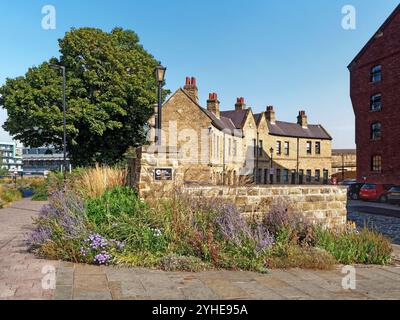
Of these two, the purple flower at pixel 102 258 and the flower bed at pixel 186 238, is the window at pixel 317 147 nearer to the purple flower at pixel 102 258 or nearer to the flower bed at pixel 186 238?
the flower bed at pixel 186 238

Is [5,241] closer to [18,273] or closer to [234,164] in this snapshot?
[18,273]

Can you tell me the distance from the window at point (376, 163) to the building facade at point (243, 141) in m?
10.4

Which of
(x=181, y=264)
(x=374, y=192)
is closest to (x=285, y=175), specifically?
(x=374, y=192)

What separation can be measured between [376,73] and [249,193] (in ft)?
88.1

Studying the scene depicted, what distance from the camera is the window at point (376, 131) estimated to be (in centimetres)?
3080

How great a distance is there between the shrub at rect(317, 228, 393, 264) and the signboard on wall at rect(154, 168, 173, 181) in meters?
3.80

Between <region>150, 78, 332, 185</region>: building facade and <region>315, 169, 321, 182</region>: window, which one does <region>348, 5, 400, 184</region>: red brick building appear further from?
<region>315, 169, 321, 182</region>: window

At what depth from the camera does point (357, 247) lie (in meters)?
8.12

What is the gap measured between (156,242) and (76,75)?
20.7 meters

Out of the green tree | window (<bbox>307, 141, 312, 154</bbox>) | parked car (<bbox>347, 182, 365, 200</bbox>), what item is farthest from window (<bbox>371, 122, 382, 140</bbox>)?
the green tree

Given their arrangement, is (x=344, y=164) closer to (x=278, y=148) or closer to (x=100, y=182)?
(x=278, y=148)

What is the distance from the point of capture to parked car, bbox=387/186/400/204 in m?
23.5
